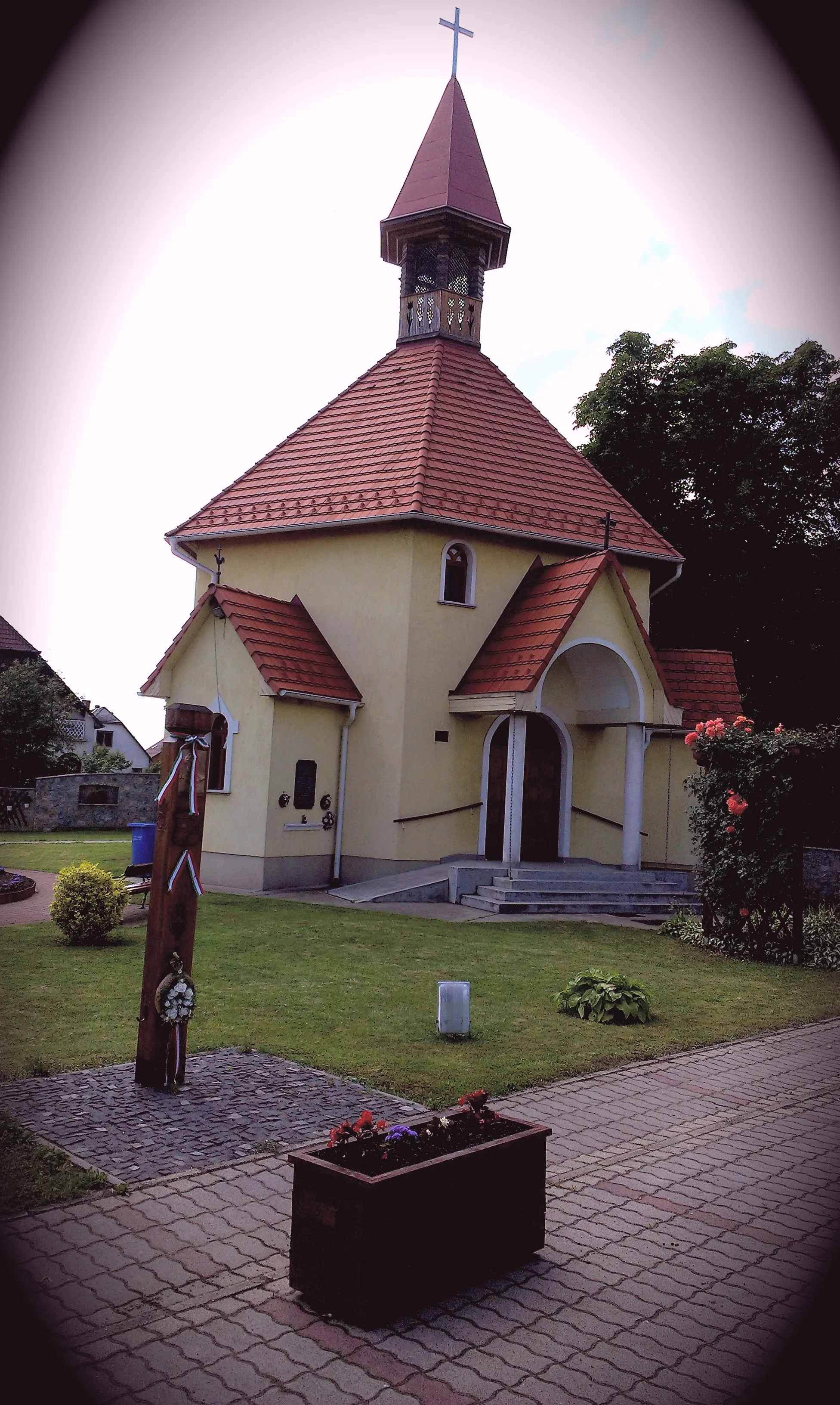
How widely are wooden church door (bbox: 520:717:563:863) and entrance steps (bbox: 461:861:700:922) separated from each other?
47.7 inches

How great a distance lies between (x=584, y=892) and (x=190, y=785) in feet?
37.5

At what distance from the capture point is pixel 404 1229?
166 inches

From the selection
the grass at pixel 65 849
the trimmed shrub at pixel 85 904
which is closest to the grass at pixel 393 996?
the trimmed shrub at pixel 85 904

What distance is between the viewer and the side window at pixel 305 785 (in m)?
17.9

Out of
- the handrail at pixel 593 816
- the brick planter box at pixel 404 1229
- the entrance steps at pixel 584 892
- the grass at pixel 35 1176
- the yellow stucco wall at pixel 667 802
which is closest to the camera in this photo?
the brick planter box at pixel 404 1229

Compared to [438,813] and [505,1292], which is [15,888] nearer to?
[438,813]

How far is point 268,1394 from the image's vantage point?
3.57 metres

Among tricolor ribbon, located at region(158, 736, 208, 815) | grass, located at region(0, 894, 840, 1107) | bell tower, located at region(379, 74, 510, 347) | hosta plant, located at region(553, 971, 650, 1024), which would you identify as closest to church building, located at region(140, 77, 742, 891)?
bell tower, located at region(379, 74, 510, 347)

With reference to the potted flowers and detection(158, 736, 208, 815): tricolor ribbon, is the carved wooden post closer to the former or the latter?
detection(158, 736, 208, 815): tricolor ribbon

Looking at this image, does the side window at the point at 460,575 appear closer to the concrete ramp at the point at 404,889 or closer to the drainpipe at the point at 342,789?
the drainpipe at the point at 342,789

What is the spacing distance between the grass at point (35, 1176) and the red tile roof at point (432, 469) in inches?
543

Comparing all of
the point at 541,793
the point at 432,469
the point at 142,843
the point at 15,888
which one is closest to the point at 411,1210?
the point at 15,888

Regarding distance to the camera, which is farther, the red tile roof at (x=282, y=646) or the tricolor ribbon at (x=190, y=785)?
the red tile roof at (x=282, y=646)

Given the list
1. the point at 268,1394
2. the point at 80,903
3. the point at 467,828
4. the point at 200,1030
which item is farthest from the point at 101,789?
the point at 268,1394
